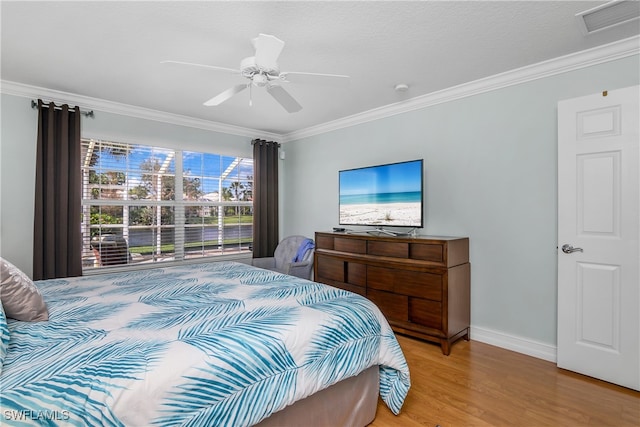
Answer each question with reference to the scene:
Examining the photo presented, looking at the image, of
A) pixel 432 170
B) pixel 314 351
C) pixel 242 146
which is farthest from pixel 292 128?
pixel 314 351

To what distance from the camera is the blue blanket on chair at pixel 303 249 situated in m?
4.32

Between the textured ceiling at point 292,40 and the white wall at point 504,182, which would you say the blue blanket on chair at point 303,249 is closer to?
the white wall at point 504,182

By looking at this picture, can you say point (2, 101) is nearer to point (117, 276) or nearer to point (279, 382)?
point (117, 276)

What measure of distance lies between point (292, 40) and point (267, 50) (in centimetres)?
50

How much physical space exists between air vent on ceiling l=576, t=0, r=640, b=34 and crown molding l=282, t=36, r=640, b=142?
1.13 ft

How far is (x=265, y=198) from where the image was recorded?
5.05 meters

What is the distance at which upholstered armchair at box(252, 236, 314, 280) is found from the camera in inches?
163

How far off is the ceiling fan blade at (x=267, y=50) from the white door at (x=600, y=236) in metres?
2.25

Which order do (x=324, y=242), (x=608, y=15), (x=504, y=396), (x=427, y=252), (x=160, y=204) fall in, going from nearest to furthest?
(x=608, y=15) < (x=504, y=396) < (x=427, y=252) < (x=324, y=242) < (x=160, y=204)

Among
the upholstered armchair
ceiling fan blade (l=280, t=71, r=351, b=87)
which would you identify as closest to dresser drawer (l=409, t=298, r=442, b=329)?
the upholstered armchair

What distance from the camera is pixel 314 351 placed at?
159 centimetres

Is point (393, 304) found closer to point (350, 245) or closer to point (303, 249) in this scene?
point (350, 245)

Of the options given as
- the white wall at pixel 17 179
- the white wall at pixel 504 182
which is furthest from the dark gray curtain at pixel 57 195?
the white wall at pixel 504 182

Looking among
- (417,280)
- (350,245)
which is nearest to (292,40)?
(350,245)
